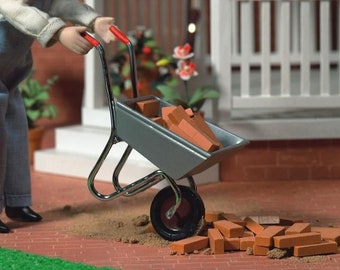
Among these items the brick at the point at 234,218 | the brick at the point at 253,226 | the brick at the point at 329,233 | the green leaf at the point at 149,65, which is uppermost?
the green leaf at the point at 149,65

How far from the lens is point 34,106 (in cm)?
746

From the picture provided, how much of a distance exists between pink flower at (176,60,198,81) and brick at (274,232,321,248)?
6.50 feet

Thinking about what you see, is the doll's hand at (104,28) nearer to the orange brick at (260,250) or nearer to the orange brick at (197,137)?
the orange brick at (197,137)

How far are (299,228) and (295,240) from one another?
166mm

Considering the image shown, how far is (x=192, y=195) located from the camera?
4.97 m

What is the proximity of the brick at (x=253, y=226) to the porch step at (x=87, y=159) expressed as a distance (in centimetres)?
136

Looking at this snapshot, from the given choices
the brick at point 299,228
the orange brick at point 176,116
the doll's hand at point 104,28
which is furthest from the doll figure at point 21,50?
the brick at point 299,228

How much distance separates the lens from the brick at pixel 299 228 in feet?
16.0

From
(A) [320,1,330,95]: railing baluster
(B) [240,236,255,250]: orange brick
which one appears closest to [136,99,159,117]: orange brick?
(B) [240,236,255,250]: orange brick

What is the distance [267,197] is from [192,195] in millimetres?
1284

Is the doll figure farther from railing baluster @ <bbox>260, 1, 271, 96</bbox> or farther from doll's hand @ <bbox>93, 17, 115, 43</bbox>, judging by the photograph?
railing baluster @ <bbox>260, 1, 271, 96</bbox>

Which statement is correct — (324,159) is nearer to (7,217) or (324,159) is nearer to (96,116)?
(96,116)

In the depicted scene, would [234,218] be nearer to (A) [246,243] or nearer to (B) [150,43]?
(A) [246,243]

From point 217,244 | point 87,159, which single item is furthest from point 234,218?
point 87,159
